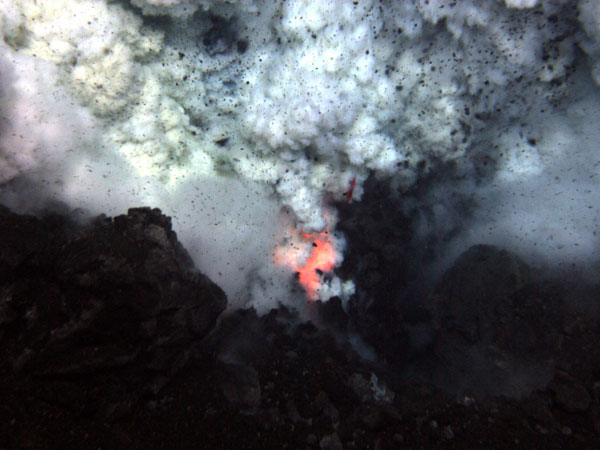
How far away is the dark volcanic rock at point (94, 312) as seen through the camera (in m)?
3.79

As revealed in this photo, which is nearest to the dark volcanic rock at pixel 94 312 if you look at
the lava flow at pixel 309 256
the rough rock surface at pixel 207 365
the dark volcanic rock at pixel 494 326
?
the rough rock surface at pixel 207 365

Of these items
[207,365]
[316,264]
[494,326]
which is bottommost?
[494,326]

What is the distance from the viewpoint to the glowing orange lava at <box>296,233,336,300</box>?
280 inches

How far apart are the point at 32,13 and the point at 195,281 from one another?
4.42m

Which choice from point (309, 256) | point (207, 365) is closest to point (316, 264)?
point (309, 256)

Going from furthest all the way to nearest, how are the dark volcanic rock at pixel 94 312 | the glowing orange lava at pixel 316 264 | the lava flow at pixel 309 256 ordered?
the glowing orange lava at pixel 316 264, the lava flow at pixel 309 256, the dark volcanic rock at pixel 94 312

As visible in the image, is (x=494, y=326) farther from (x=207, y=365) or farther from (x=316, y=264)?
Result: (x=207, y=365)

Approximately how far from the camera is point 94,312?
13.2 ft

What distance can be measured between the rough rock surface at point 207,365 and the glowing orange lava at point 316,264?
0.79m

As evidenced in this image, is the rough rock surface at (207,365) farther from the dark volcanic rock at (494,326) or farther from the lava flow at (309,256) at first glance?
the lava flow at (309,256)

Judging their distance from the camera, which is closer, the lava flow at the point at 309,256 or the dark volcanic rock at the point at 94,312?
the dark volcanic rock at the point at 94,312

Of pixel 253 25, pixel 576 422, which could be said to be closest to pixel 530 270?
pixel 576 422

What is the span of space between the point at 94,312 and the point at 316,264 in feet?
14.0

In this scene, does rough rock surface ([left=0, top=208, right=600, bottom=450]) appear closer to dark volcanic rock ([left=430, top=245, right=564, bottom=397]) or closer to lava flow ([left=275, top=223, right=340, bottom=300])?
dark volcanic rock ([left=430, top=245, right=564, bottom=397])
